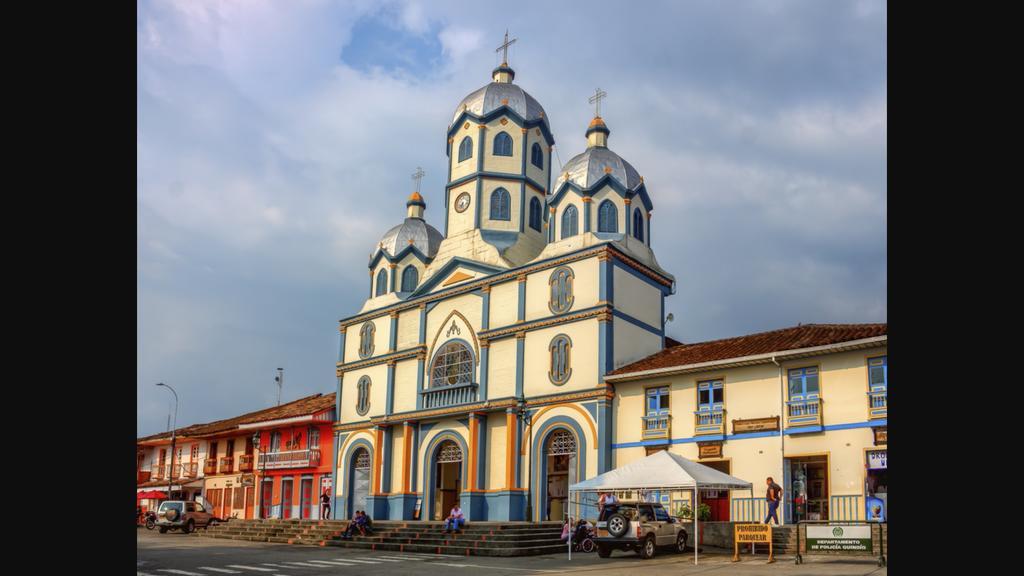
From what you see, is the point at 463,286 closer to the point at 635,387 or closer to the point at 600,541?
the point at 635,387

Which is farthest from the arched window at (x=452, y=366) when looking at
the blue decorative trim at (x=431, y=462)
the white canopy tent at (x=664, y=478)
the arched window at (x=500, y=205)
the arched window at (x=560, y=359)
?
the white canopy tent at (x=664, y=478)

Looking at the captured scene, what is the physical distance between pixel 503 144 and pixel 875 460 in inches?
820

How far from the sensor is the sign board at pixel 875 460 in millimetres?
23016

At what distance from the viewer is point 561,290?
31422 mm

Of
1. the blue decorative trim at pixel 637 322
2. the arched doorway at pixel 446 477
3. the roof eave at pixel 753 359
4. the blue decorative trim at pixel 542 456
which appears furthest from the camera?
the arched doorway at pixel 446 477

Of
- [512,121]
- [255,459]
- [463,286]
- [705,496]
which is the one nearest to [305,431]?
[255,459]

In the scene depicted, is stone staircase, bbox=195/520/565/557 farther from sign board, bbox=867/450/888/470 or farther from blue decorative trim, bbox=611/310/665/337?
sign board, bbox=867/450/888/470

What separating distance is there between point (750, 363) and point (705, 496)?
4319 millimetres

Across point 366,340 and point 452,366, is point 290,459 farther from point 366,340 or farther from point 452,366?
point 452,366

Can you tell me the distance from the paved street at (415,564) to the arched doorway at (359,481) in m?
10.5

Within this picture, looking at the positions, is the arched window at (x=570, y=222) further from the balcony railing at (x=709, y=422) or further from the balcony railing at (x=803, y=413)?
the balcony railing at (x=803, y=413)

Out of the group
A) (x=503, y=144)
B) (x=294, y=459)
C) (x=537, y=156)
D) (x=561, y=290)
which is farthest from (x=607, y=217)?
(x=294, y=459)

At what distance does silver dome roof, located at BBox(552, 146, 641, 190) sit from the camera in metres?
33.3

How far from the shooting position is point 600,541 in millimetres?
21547
